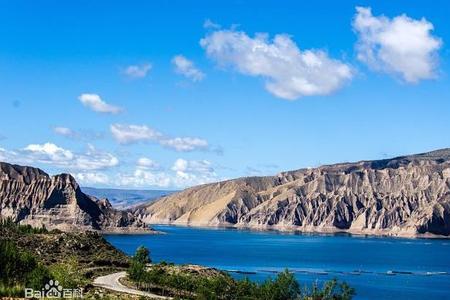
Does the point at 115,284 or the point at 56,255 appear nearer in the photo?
the point at 115,284

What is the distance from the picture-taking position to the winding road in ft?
366

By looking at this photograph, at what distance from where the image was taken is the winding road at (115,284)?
111500 millimetres

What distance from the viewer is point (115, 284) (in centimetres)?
12244

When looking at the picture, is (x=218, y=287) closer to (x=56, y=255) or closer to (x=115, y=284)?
(x=115, y=284)

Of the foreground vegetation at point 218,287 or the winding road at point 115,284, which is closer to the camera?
the winding road at point 115,284

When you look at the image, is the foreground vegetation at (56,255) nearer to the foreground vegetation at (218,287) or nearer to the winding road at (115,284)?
the winding road at (115,284)

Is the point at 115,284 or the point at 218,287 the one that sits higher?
the point at 218,287

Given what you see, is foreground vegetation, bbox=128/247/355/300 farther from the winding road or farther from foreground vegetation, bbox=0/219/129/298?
foreground vegetation, bbox=0/219/129/298

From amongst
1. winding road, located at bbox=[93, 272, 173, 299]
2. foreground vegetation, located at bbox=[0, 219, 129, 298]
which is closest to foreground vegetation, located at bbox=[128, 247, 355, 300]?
winding road, located at bbox=[93, 272, 173, 299]

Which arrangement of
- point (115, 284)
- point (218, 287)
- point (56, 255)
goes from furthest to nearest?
1. point (56, 255)
2. point (115, 284)
3. point (218, 287)

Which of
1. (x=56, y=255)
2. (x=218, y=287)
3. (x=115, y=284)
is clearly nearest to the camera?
(x=218, y=287)

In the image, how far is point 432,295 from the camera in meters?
167

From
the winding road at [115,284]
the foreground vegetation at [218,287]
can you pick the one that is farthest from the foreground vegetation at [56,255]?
the foreground vegetation at [218,287]

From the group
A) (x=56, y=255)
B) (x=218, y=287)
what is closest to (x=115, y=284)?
(x=218, y=287)
